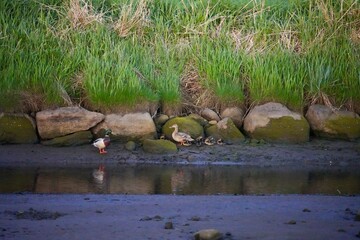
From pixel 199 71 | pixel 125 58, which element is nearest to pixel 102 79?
pixel 125 58

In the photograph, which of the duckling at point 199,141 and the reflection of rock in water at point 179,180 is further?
the duckling at point 199,141

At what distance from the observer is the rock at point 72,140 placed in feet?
37.5

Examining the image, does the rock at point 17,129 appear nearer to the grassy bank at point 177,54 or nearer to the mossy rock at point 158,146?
the grassy bank at point 177,54

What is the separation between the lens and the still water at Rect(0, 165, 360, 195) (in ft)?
29.8

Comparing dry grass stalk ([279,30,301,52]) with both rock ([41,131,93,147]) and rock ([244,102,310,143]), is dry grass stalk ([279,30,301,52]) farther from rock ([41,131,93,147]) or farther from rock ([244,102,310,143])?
rock ([41,131,93,147])

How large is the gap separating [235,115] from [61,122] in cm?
260

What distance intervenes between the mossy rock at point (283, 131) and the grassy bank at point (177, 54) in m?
0.43

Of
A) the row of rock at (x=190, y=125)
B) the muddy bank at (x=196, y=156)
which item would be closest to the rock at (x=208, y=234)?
the muddy bank at (x=196, y=156)

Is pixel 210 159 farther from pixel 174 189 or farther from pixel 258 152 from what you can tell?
pixel 174 189

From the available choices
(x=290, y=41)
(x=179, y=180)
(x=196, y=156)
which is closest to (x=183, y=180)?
(x=179, y=180)

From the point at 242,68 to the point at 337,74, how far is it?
1.46 metres

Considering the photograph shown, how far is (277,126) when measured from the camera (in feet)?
39.1

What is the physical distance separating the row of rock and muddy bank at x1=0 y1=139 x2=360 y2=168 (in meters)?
0.20

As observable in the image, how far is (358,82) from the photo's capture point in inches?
492
